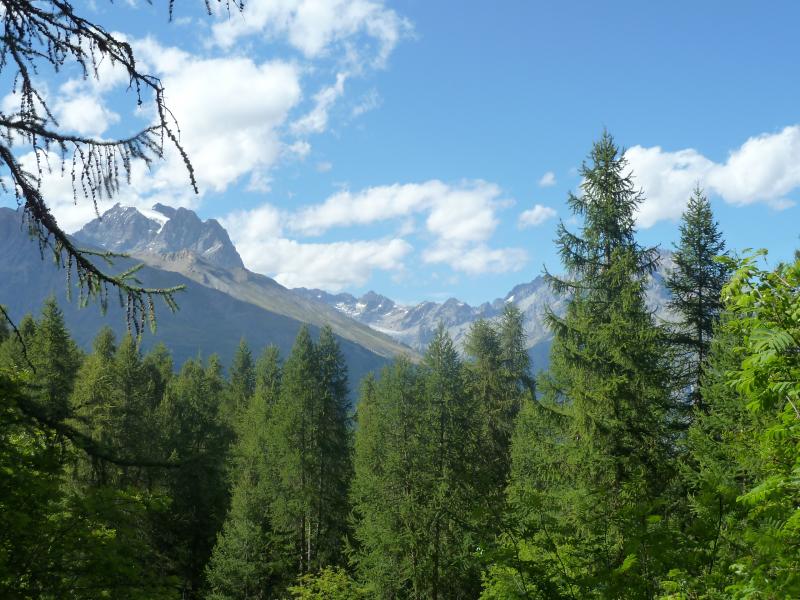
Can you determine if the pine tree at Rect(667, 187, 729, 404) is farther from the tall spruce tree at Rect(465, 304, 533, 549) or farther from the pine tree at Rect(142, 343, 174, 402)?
the pine tree at Rect(142, 343, 174, 402)

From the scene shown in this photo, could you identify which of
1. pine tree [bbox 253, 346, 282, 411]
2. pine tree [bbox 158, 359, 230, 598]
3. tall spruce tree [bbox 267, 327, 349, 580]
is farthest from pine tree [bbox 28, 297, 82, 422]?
pine tree [bbox 253, 346, 282, 411]

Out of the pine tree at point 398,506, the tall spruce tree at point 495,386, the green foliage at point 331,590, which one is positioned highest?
the tall spruce tree at point 495,386

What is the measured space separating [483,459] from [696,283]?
1195cm

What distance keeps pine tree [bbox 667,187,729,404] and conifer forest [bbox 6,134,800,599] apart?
96 millimetres

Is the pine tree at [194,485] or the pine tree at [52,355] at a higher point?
the pine tree at [52,355]

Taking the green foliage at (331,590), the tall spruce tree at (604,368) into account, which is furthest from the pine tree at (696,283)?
the green foliage at (331,590)

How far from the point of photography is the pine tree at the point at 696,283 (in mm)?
20328

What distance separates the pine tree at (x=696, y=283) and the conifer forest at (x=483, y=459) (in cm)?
10

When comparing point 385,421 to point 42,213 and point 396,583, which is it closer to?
point 396,583

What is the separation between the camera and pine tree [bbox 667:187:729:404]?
20.3 metres

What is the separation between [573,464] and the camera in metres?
14.2

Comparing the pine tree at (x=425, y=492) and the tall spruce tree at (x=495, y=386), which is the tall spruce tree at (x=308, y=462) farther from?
the tall spruce tree at (x=495, y=386)

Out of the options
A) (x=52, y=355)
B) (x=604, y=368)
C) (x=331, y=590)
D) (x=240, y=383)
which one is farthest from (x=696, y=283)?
(x=240, y=383)

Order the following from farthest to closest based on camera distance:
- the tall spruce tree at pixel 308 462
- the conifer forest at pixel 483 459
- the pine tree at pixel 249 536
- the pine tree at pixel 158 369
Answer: the pine tree at pixel 158 369
the tall spruce tree at pixel 308 462
the pine tree at pixel 249 536
the conifer forest at pixel 483 459
